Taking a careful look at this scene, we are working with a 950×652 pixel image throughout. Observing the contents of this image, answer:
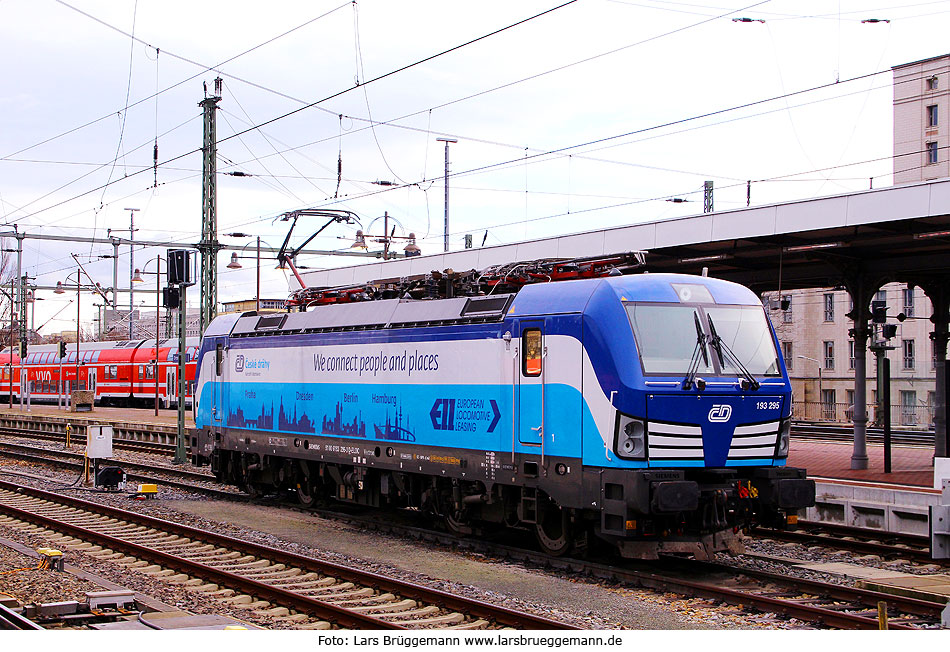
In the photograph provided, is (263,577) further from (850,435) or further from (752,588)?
(850,435)

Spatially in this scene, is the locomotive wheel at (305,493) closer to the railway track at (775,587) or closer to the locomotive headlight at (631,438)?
the railway track at (775,587)

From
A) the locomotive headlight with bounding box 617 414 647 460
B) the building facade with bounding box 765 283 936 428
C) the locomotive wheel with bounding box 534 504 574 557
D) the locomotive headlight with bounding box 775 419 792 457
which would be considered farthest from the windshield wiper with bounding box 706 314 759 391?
the building facade with bounding box 765 283 936 428

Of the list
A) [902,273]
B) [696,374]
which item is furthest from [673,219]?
[696,374]

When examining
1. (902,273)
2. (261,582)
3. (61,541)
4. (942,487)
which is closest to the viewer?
(942,487)

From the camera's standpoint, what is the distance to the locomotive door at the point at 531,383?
487 inches

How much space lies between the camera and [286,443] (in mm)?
17719

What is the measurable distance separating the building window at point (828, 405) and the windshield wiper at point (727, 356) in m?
41.5

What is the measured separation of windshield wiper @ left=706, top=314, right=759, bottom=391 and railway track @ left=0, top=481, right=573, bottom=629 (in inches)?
167

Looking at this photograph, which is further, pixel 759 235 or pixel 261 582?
pixel 759 235

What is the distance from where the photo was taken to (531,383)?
1251cm

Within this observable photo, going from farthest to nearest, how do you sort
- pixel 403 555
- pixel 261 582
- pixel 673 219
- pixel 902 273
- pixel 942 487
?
pixel 902 273 < pixel 673 219 < pixel 403 555 < pixel 261 582 < pixel 942 487

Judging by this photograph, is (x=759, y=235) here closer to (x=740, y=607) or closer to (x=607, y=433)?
(x=607, y=433)

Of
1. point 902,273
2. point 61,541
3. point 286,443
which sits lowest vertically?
point 61,541
